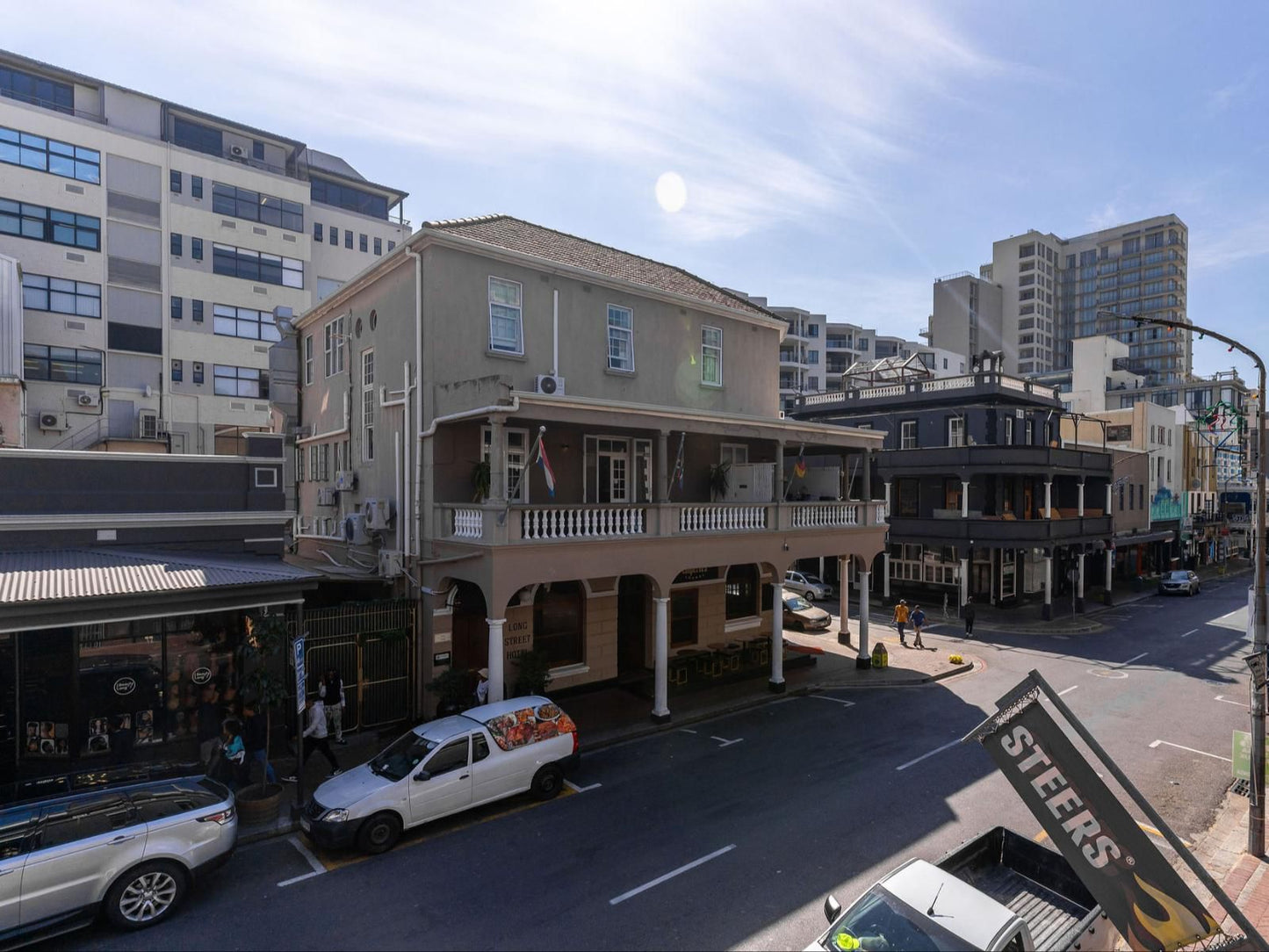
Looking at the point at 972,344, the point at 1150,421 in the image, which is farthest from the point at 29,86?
the point at 972,344

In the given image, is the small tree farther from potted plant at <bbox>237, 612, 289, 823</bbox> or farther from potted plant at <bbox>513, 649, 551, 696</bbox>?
potted plant at <bbox>513, 649, 551, 696</bbox>

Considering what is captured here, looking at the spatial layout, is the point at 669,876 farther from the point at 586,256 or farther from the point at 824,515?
the point at 586,256

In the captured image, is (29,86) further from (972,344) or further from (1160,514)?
(972,344)

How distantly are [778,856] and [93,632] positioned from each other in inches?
531

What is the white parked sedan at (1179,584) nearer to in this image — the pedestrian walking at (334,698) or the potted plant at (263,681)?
the pedestrian walking at (334,698)

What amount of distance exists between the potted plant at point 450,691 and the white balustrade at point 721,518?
6542mm

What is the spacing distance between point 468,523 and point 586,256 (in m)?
10.1

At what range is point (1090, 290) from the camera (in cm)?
10644

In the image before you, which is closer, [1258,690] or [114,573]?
[1258,690]

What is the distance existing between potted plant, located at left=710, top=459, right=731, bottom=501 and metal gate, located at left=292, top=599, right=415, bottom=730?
33.8 ft

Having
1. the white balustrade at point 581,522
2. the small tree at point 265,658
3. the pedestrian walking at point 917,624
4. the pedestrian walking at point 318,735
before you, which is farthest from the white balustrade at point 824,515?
the small tree at point 265,658

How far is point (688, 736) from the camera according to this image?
16875mm

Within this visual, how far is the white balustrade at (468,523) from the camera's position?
15490 mm

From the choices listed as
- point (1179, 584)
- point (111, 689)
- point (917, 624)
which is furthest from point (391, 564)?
point (1179, 584)
